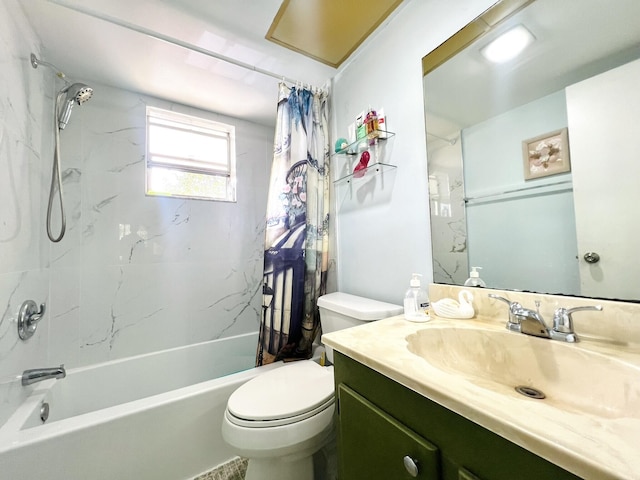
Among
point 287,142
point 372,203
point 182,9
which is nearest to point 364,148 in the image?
point 372,203

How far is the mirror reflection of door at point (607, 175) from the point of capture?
2.16 feet

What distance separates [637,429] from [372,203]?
1.18 m

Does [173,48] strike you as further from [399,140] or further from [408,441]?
[408,441]

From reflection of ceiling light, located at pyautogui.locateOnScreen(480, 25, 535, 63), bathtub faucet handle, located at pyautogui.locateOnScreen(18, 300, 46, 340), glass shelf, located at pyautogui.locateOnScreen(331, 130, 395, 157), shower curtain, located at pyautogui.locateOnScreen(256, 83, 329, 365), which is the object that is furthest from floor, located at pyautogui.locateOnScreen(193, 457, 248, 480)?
reflection of ceiling light, located at pyautogui.locateOnScreen(480, 25, 535, 63)

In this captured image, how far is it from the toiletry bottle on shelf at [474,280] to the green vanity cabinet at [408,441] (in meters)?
0.58

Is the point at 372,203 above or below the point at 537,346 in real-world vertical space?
above

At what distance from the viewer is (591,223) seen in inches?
28.3

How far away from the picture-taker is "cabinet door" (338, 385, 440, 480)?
497 mm

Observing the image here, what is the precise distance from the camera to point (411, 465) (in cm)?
51

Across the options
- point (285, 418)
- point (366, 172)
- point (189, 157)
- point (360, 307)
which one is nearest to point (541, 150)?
point (366, 172)

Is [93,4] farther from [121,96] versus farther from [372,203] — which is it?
[372,203]

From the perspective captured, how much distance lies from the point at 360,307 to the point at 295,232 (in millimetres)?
610

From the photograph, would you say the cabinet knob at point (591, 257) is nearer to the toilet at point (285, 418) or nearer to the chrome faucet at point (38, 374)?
the toilet at point (285, 418)

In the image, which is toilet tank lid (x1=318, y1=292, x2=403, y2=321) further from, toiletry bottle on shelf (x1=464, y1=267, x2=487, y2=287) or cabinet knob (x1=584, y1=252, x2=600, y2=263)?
cabinet knob (x1=584, y1=252, x2=600, y2=263)
